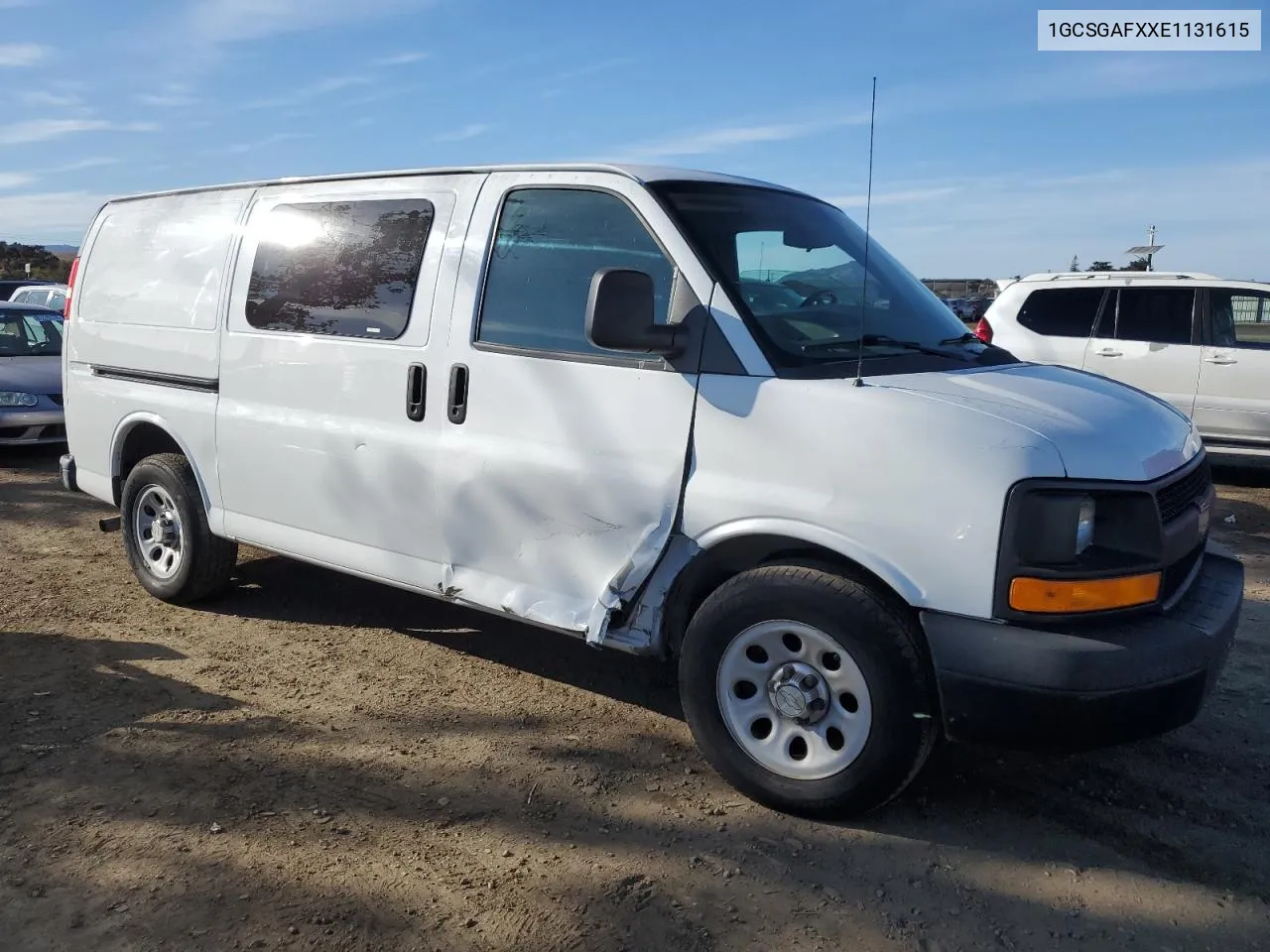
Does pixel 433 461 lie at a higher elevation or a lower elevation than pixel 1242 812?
higher

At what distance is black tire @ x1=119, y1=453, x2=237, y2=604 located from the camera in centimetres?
529

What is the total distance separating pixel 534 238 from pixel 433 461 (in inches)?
37.2

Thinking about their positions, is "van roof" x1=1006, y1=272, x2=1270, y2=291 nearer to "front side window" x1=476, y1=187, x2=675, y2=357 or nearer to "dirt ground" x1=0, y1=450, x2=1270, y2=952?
"dirt ground" x1=0, y1=450, x2=1270, y2=952

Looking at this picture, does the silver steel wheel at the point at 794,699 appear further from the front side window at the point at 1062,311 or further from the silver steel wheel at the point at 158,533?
the front side window at the point at 1062,311

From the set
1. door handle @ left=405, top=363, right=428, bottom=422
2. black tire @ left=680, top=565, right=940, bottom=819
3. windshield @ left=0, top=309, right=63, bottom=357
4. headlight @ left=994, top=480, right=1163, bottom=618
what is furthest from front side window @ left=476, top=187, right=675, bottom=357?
windshield @ left=0, top=309, right=63, bottom=357

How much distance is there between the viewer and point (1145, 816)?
3531 mm

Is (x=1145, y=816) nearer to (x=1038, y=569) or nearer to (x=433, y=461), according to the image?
(x=1038, y=569)

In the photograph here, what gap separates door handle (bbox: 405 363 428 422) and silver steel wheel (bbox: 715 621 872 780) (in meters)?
1.59

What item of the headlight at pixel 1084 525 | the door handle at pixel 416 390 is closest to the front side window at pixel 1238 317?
the headlight at pixel 1084 525

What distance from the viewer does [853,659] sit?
127 inches

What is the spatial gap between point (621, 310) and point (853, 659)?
1306 mm

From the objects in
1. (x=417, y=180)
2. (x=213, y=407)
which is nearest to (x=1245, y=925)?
(x=417, y=180)

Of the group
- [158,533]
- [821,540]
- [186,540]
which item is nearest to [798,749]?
[821,540]

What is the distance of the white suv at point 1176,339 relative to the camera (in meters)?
9.12
